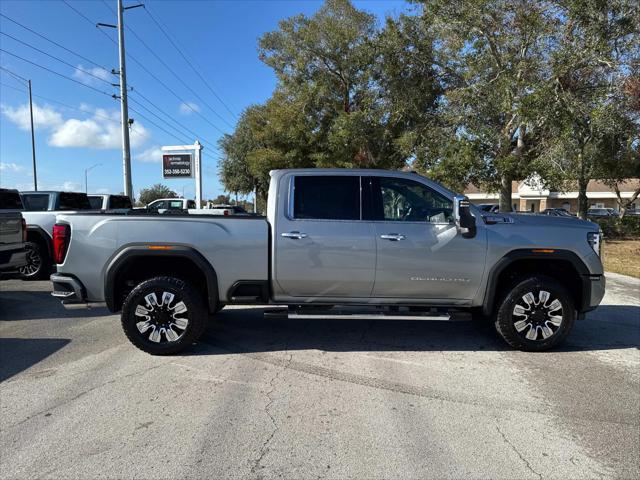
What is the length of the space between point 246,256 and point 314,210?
2.98 feet

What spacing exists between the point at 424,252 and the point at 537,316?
149 centimetres

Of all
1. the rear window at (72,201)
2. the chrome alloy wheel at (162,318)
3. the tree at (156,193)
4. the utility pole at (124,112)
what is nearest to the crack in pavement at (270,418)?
the chrome alloy wheel at (162,318)

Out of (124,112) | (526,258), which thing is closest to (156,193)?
(124,112)

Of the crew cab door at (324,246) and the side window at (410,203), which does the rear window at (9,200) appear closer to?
the crew cab door at (324,246)

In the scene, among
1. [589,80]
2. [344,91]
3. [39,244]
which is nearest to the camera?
[39,244]

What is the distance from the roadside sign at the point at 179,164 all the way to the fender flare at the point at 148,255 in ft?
44.2

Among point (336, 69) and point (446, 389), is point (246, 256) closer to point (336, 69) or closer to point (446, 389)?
point (446, 389)

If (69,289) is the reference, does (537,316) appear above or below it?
below

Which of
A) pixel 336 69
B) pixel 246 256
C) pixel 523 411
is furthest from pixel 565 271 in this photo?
pixel 336 69

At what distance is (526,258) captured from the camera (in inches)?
199

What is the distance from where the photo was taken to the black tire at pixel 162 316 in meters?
4.91

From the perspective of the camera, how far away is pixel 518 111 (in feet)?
45.4

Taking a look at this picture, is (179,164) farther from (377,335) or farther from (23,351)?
(377,335)

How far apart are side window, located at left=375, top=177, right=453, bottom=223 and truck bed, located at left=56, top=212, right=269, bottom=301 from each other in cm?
136
